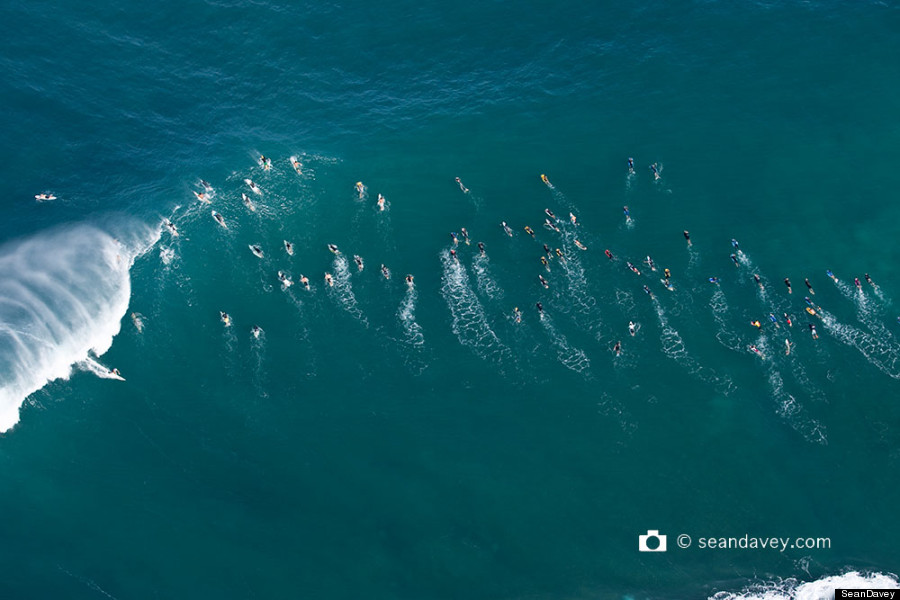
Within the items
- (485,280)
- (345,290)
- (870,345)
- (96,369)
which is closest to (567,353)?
(485,280)

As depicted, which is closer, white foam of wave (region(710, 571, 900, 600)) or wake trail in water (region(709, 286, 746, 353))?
white foam of wave (region(710, 571, 900, 600))

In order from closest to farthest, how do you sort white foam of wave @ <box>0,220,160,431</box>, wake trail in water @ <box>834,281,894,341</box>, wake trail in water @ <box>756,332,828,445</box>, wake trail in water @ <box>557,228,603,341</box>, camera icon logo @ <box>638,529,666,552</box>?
camera icon logo @ <box>638,529,666,552</box> < wake trail in water @ <box>756,332,828,445</box> < wake trail in water @ <box>834,281,894,341</box> < white foam of wave @ <box>0,220,160,431</box> < wake trail in water @ <box>557,228,603,341</box>

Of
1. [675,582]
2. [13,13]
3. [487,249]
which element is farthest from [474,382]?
[13,13]

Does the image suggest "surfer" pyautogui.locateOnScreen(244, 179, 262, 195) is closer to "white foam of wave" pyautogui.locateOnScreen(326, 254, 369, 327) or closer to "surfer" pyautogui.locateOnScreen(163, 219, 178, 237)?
"surfer" pyautogui.locateOnScreen(163, 219, 178, 237)

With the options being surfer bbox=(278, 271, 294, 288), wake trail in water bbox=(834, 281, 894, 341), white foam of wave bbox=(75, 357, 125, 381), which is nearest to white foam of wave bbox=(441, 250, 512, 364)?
surfer bbox=(278, 271, 294, 288)

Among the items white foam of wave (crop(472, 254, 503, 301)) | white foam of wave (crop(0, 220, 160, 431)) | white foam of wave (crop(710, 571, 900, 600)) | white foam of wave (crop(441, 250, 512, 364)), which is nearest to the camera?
white foam of wave (crop(710, 571, 900, 600))

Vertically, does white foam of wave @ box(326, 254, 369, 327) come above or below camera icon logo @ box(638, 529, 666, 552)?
above

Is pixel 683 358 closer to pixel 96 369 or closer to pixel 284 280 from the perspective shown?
pixel 284 280
